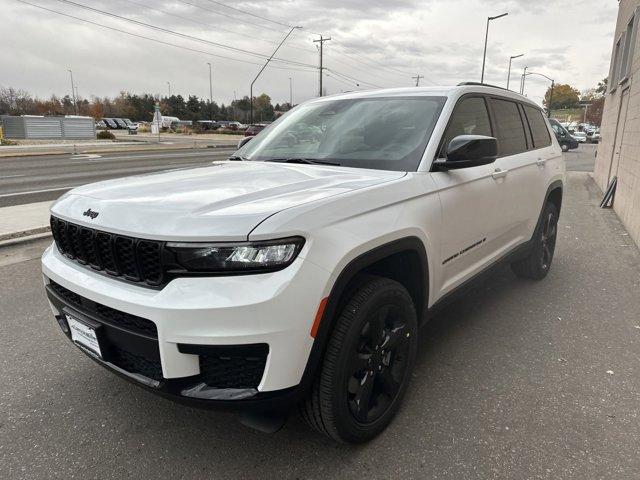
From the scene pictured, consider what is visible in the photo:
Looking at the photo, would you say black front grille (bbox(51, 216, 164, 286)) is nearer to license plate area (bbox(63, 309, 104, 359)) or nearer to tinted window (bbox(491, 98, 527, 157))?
license plate area (bbox(63, 309, 104, 359))

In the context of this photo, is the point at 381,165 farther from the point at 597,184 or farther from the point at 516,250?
the point at 597,184

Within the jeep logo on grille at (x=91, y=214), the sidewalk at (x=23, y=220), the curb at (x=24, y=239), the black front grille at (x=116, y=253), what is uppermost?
the jeep logo on grille at (x=91, y=214)

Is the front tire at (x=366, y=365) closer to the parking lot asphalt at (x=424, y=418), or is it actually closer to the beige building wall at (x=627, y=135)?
the parking lot asphalt at (x=424, y=418)

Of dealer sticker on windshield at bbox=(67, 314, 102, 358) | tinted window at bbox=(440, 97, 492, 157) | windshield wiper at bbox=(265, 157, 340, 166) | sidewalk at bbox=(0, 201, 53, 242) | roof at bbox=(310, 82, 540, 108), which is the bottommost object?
sidewalk at bbox=(0, 201, 53, 242)

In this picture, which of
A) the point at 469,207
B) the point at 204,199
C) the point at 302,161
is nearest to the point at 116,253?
the point at 204,199

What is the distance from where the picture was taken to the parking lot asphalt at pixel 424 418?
2391 mm

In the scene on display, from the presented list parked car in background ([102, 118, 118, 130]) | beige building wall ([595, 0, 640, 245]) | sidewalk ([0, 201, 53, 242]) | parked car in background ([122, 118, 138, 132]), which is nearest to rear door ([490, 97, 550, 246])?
beige building wall ([595, 0, 640, 245])

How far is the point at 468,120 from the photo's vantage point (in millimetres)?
3461

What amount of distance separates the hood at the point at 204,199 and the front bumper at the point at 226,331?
0.71ft

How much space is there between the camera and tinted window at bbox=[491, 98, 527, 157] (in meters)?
3.98

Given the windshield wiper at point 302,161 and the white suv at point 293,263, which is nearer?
the white suv at point 293,263

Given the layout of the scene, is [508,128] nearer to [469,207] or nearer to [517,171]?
[517,171]

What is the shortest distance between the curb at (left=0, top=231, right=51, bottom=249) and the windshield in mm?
3964

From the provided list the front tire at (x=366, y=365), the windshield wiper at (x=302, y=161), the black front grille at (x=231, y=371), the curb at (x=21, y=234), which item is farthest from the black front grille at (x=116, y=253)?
the curb at (x=21, y=234)
